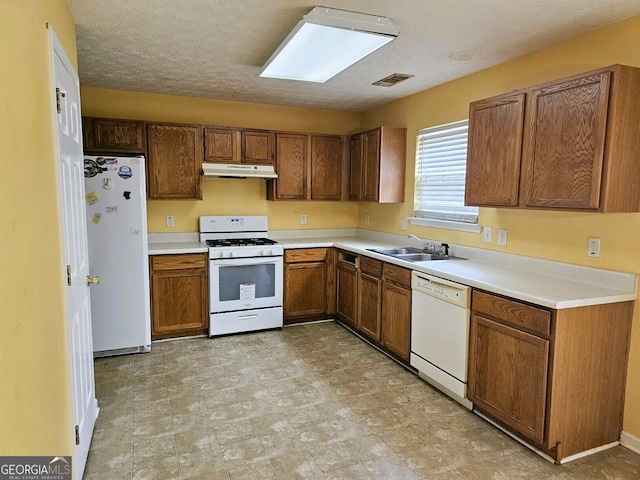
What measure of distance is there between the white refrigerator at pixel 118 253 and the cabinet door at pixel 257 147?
1.19 m

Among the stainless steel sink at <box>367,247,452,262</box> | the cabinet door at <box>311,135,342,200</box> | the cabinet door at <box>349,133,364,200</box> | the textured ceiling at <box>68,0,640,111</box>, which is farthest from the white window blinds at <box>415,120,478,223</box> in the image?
the cabinet door at <box>311,135,342,200</box>

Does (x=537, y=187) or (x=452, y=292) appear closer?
(x=537, y=187)

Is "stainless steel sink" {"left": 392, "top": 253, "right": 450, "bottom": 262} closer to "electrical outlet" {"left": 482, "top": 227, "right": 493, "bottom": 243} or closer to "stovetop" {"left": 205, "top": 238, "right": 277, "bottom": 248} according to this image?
"electrical outlet" {"left": 482, "top": 227, "right": 493, "bottom": 243}

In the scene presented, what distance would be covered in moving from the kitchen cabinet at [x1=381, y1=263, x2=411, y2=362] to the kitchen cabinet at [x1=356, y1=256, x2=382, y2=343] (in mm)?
84

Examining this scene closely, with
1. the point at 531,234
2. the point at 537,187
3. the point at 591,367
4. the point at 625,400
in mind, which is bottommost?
the point at 625,400

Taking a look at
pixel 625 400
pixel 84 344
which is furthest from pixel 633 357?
pixel 84 344

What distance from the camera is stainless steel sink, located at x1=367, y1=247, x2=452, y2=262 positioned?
3785mm

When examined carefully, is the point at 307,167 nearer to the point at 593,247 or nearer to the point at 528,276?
the point at 528,276

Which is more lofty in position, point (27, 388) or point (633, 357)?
point (27, 388)

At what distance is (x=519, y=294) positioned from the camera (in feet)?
7.72

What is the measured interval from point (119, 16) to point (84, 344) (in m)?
1.90

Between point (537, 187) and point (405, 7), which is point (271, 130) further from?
point (537, 187)

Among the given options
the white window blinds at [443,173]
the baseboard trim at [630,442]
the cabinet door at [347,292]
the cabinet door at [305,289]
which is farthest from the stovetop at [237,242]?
the baseboard trim at [630,442]
